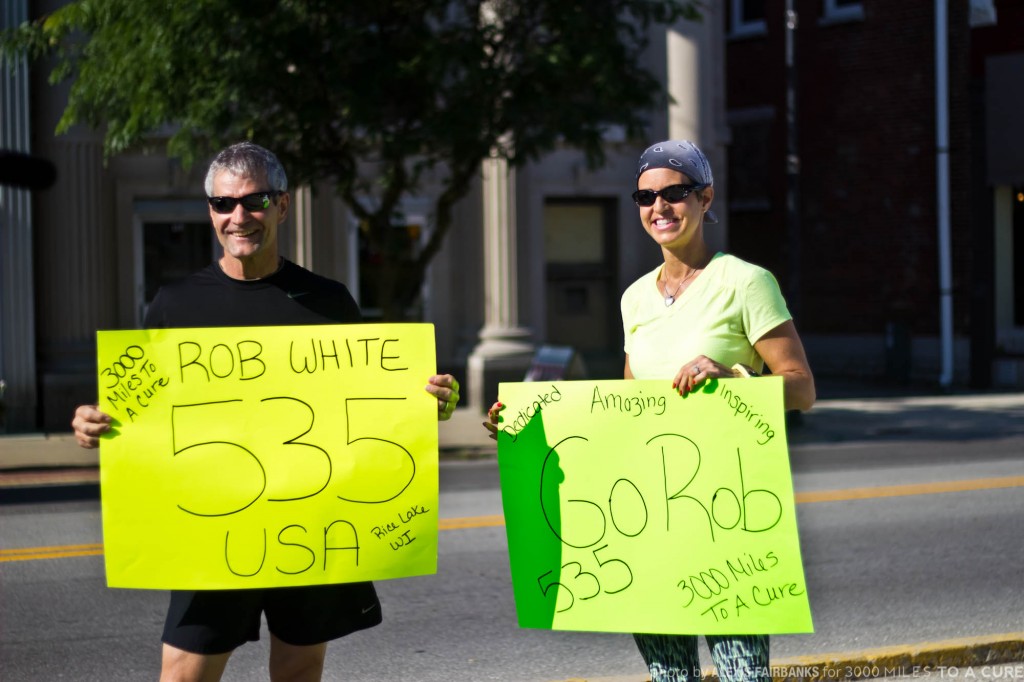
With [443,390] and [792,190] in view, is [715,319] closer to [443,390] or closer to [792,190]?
[443,390]

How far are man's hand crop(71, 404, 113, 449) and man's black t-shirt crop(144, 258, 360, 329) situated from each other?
33 cm

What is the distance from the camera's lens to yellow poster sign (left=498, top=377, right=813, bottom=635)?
3576 millimetres

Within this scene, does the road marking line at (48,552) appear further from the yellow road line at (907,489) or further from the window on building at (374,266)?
the window on building at (374,266)

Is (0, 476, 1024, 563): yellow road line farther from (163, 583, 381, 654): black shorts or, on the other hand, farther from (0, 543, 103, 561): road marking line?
(163, 583, 381, 654): black shorts

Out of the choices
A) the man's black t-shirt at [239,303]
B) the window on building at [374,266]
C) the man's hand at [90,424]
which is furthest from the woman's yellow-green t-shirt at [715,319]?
the window on building at [374,266]

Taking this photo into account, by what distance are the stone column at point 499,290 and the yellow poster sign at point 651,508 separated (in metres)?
15.2

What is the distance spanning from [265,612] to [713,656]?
1209mm

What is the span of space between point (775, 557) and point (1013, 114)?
2083 centimetres

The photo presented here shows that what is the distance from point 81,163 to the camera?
17891 millimetres

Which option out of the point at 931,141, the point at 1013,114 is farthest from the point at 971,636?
the point at 931,141

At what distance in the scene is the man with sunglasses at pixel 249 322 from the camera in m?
3.58

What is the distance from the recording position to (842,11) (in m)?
25.7

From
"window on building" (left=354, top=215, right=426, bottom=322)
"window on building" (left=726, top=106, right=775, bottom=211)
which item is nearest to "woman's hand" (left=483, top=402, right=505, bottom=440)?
"window on building" (left=354, top=215, right=426, bottom=322)

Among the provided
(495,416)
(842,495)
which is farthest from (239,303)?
(842,495)
